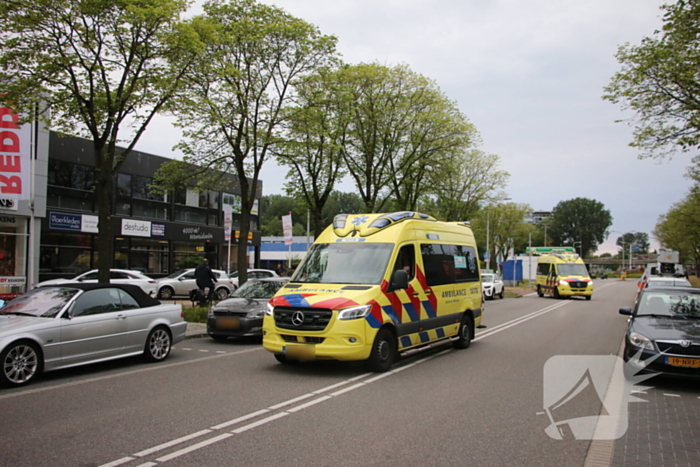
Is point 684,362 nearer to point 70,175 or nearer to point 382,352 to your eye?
point 382,352

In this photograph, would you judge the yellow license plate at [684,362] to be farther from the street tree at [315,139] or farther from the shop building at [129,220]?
the shop building at [129,220]

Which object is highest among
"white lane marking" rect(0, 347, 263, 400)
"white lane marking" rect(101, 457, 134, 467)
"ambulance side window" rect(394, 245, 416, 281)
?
"ambulance side window" rect(394, 245, 416, 281)

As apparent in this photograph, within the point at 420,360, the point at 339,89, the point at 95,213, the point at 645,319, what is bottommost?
the point at 420,360

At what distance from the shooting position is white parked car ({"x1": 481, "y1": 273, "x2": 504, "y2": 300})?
110 feet

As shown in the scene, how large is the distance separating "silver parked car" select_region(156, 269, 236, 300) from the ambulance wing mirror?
17.7m

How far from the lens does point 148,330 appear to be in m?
10.0

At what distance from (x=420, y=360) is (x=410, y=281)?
1661mm

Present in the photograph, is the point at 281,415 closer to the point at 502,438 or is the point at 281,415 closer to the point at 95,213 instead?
the point at 502,438

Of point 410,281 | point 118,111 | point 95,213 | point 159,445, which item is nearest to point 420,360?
point 410,281

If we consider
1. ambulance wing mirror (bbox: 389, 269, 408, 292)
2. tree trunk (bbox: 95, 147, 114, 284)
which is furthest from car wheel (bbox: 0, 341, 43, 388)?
tree trunk (bbox: 95, 147, 114, 284)

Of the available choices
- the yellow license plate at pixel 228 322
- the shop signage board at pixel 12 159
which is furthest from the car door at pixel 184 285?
the yellow license plate at pixel 228 322

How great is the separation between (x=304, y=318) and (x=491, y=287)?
26929 mm

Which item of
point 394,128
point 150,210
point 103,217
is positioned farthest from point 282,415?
point 150,210

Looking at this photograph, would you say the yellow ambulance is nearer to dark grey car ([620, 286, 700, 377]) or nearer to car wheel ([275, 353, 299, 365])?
dark grey car ([620, 286, 700, 377])
